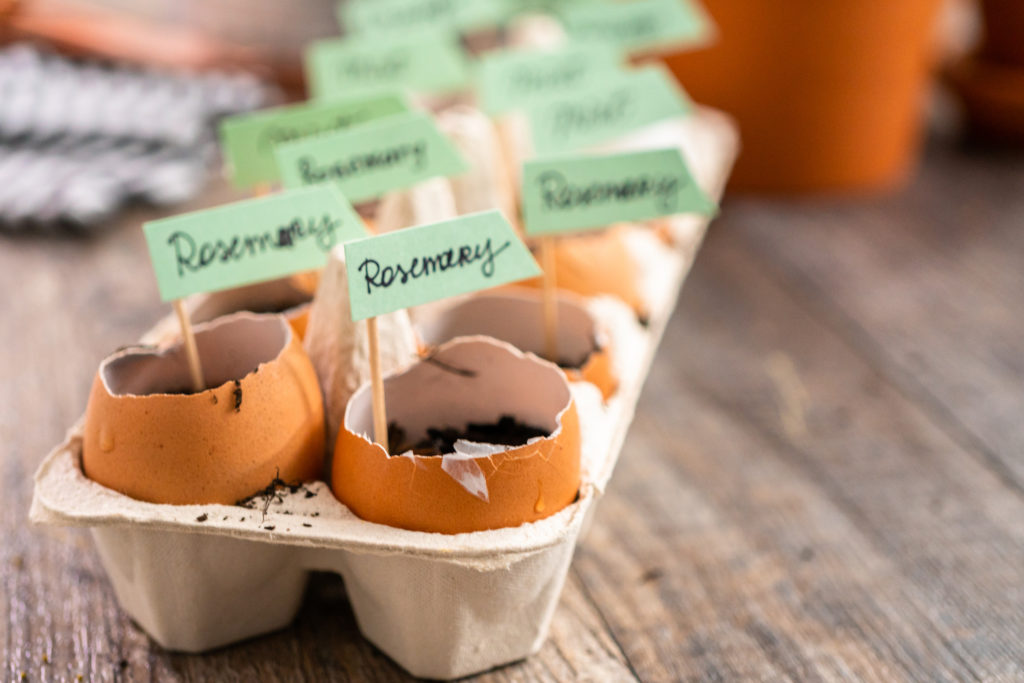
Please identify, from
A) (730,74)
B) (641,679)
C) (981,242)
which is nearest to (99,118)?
(730,74)

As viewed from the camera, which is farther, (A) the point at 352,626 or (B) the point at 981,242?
(B) the point at 981,242

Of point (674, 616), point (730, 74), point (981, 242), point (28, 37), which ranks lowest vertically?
point (981, 242)

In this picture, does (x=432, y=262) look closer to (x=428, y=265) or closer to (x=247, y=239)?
(x=428, y=265)

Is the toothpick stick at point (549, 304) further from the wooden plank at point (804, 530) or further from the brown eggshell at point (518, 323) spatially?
the wooden plank at point (804, 530)

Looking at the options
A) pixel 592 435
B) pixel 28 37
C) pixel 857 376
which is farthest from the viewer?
pixel 28 37

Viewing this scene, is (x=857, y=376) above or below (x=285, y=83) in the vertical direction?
below

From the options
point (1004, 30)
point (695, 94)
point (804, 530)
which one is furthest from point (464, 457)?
point (1004, 30)

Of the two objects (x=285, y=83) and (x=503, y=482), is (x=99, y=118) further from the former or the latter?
(x=503, y=482)
